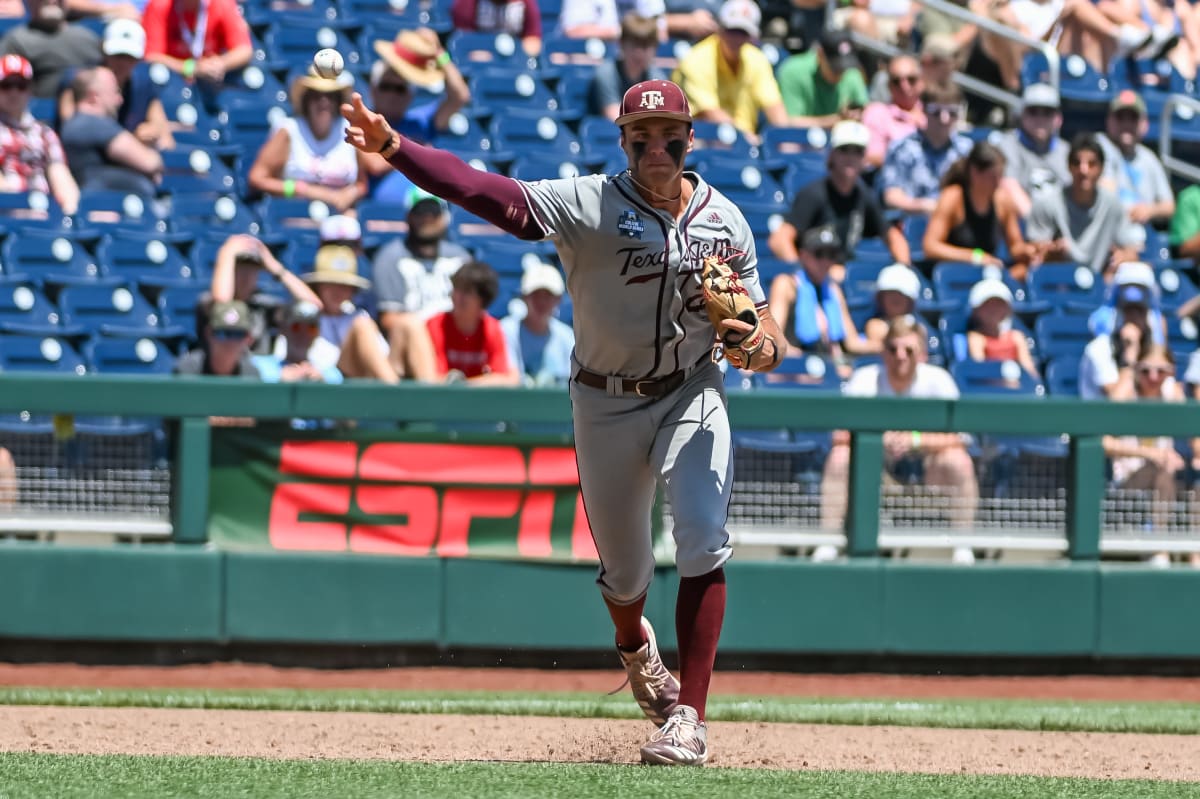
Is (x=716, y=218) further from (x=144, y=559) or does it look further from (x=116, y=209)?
(x=116, y=209)

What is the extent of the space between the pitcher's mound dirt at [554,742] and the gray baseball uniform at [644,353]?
0.72 m

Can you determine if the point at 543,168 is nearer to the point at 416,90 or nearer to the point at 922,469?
the point at 416,90

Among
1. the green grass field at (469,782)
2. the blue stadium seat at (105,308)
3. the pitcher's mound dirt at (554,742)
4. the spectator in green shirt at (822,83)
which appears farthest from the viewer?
the spectator in green shirt at (822,83)

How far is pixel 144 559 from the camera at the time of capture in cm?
704

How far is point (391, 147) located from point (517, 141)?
20.0 feet

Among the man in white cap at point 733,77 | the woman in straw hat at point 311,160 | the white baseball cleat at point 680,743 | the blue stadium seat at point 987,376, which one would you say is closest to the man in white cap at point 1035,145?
the man in white cap at point 733,77

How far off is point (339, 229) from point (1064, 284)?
14.2 ft

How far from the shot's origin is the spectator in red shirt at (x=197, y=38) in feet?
33.7

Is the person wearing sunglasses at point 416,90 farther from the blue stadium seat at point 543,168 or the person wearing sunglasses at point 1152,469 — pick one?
the person wearing sunglasses at point 1152,469

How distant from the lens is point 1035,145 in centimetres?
1097

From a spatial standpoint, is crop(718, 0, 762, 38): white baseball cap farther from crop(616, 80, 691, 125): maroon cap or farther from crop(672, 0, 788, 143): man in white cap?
crop(616, 80, 691, 125): maroon cap

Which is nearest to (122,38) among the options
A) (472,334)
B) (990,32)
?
(472,334)

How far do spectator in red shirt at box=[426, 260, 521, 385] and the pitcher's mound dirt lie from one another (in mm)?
2132

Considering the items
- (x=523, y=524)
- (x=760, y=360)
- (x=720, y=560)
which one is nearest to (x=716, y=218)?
(x=760, y=360)
